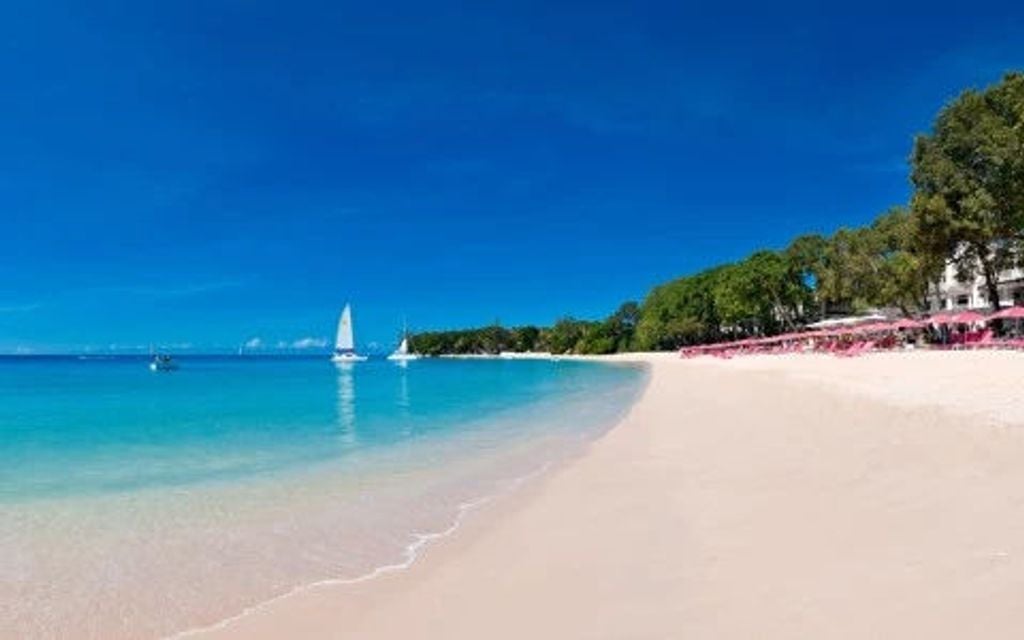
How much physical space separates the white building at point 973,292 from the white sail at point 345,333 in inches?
3534

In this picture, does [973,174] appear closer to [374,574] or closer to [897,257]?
[897,257]

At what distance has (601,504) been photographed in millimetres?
8477

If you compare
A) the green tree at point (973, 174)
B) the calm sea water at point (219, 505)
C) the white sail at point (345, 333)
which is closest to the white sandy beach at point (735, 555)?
Result: the calm sea water at point (219, 505)

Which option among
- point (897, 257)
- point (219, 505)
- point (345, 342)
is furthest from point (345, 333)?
point (219, 505)

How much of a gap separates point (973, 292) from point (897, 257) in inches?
411

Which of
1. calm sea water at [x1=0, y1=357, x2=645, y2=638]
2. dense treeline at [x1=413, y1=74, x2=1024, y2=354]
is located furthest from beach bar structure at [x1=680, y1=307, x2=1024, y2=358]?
calm sea water at [x1=0, y1=357, x2=645, y2=638]

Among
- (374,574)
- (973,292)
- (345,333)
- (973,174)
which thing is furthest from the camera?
(345,333)

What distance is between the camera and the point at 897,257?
220 ft

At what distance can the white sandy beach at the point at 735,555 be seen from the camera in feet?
14.9

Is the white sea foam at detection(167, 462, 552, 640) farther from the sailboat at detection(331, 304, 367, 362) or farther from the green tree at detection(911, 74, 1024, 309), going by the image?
the sailboat at detection(331, 304, 367, 362)

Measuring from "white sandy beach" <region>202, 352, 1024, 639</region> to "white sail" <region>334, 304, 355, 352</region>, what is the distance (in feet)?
411

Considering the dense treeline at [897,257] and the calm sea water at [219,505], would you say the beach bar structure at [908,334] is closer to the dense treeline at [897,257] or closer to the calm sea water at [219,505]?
the dense treeline at [897,257]

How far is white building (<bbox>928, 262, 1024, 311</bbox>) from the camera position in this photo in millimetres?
62312

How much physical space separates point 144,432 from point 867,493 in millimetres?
18214
